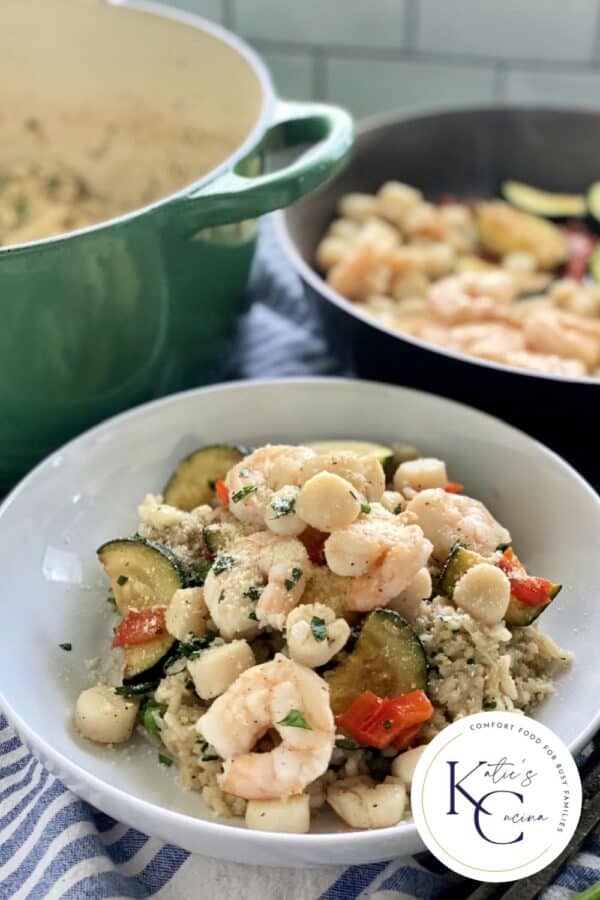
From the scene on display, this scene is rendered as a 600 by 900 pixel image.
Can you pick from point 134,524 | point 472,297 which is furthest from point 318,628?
point 472,297

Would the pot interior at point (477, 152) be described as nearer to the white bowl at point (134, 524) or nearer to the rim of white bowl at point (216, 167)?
the rim of white bowl at point (216, 167)

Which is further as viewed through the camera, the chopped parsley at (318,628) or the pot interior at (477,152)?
→ the pot interior at (477,152)

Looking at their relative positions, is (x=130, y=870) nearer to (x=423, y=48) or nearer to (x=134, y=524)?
(x=134, y=524)

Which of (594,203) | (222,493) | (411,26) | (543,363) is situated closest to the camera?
(222,493)

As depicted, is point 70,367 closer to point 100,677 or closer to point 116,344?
point 116,344

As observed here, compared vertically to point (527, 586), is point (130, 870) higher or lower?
lower

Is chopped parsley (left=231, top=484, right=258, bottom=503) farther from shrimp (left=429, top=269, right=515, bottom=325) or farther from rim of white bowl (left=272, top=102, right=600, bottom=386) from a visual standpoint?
shrimp (left=429, top=269, right=515, bottom=325)

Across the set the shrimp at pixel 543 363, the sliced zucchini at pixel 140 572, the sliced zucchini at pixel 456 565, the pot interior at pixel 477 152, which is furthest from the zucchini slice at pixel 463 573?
the pot interior at pixel 477 152

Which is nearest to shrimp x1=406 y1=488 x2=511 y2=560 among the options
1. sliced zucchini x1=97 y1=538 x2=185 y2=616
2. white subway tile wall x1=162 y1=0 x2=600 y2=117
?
sliced zucchini x1=97 y1=538 x2=185 y2=616

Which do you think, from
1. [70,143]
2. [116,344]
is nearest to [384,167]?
[70,143]
